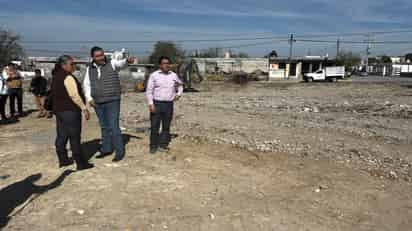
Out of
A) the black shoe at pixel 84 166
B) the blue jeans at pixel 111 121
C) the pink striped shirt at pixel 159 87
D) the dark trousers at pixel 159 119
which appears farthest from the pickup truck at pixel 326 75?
the black shoe at pixel 84 166

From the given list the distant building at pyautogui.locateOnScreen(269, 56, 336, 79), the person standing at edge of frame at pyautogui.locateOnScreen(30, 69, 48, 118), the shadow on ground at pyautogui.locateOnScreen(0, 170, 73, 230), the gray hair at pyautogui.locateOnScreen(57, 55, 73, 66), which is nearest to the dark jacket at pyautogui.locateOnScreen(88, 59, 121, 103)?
the gray hair at pyautogui.locateOnScreen(57, 55, 73, 66)

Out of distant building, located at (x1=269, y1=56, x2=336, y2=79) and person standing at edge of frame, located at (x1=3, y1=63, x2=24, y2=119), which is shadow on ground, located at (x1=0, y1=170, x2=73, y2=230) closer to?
person standing at edge of frame, located at (x1=3, y1=63, x2=24, y2=119)

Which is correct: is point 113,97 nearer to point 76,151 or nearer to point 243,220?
point 76,151

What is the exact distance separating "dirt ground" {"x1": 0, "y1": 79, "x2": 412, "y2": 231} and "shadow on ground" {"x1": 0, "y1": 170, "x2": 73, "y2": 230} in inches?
0.4

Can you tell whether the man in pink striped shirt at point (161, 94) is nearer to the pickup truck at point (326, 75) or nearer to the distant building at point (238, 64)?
the pickup truck at point (326, 75)

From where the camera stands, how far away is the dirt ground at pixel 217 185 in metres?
3.31

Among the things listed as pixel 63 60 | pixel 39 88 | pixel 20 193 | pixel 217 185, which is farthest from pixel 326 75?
pixel 20 193

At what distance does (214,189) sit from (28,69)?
2215 inches

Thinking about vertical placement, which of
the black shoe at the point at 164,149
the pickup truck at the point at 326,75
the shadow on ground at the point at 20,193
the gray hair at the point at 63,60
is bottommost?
the shadow on ground at the point at 20,193

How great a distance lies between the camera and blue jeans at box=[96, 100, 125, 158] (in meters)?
4.86

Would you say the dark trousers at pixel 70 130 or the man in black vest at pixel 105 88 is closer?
the dark trousers at pixel 70 130

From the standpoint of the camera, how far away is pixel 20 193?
12.8ft

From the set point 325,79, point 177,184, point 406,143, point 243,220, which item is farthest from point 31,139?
point 325,79

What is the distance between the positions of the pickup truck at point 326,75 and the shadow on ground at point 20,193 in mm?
41089
